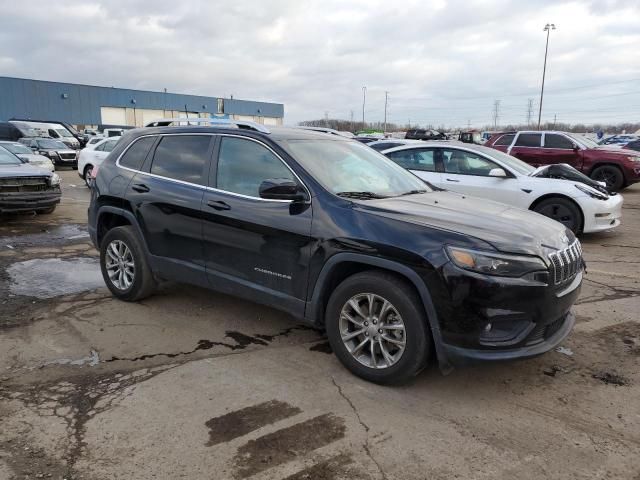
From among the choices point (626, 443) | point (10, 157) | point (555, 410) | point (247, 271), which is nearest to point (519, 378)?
point (555, 410)

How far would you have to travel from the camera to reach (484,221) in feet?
11.7

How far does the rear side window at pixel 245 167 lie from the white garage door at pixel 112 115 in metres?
63.9

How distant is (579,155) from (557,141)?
74 cm

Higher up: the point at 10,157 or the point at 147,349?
the point at 10,157

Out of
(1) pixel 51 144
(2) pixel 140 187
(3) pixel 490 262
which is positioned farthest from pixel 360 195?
(1) pixel 51 144

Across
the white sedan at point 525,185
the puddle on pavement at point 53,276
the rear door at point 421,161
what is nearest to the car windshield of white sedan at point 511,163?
the white sedan at point 525,185

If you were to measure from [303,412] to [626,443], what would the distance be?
6.29 feet

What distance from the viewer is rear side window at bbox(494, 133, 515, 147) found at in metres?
15.6

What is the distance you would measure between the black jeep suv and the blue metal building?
43.0 m

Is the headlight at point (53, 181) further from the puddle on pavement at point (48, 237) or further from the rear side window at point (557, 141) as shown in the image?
the rear side window at point (557, 141)

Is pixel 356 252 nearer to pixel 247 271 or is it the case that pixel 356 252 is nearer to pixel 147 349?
pixel 247 271

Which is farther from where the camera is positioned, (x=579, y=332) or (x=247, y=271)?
(x=579, y=332)

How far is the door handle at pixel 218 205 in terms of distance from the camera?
4.28 metres

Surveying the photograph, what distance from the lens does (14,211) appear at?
395 inches
